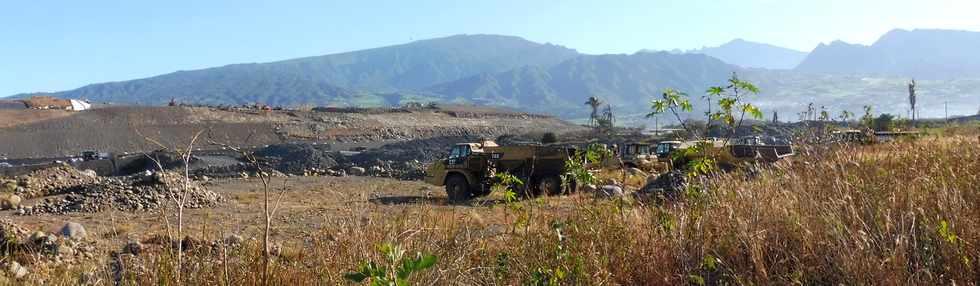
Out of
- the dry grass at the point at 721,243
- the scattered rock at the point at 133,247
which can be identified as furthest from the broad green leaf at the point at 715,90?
the scattered rock at the point at 133,247

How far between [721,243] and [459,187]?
677 inches

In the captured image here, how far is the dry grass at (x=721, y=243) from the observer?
4273 mm

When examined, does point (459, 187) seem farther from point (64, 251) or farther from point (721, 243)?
point (721, 243)

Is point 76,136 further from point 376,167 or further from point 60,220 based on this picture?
point 60,220

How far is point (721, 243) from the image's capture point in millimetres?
5223

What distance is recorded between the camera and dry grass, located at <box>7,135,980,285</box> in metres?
4.27

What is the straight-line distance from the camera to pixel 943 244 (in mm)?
4270

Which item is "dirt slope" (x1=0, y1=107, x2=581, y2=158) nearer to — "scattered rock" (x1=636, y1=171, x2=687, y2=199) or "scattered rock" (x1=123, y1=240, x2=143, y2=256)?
"scattered rock" (x1=636, y1=171, x2=687, y2=199)

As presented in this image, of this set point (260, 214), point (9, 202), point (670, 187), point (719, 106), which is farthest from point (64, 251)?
point (9, 202)

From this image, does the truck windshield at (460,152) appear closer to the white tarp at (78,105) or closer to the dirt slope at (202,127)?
the dirt slope at (202,127)

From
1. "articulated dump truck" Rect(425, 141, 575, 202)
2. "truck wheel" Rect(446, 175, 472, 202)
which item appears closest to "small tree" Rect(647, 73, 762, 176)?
"articulated dump truck" Rect(425, 141, 575, 202)

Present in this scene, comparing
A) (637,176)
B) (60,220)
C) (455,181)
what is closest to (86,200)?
(60,220)

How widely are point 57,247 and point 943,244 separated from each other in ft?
32.3

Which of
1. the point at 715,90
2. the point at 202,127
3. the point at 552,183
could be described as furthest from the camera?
the point at 202,127
